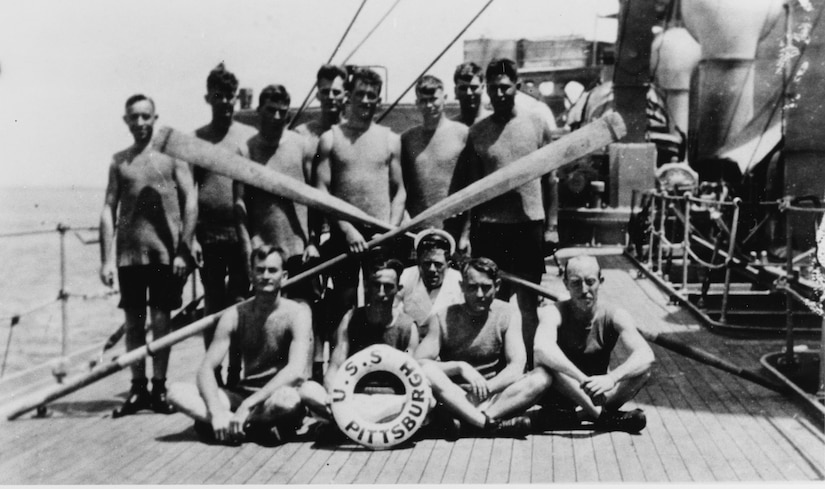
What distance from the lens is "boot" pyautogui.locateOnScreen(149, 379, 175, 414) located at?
197 inches

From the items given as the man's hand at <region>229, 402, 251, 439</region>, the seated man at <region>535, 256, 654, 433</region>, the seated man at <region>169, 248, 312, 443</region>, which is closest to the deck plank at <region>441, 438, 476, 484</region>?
the seated man at <region>535, 256, 654, 433</region>

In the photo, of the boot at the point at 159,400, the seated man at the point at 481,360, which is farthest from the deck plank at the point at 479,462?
the boot at the point at 159,400

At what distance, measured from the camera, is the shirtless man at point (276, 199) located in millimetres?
4906

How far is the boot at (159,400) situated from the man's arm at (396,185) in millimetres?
1745

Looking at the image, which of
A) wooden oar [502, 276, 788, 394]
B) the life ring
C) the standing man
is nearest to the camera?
the life ring

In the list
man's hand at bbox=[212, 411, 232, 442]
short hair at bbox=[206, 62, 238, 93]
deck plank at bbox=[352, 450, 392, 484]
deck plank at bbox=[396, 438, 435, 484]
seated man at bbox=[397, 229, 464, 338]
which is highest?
short hair at bbox=[206, 62, 238, 93]

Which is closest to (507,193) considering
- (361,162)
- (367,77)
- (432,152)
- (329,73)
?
(432,152)

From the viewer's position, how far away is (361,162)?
195 inches

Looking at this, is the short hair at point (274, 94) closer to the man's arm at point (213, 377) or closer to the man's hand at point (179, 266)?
the man's hand at point (179, 266)

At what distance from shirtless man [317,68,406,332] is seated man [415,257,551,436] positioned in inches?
27.6

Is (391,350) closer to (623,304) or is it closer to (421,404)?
(421,404)

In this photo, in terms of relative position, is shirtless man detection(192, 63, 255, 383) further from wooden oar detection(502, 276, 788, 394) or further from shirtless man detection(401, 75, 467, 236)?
wooden oar detection(502, 276, 788, 394)

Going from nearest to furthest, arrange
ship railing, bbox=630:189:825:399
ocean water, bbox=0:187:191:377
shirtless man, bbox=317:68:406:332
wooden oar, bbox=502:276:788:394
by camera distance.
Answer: shirtless man, bbox=317:68:406:332
wooden oar, bbox=502:276:788:394
ship railing, bbox=630:189:825:399
ocean water, bbox=0:187:191:377

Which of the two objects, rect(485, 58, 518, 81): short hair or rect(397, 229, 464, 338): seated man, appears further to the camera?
rect(485, 58, 518, 81): short hair
